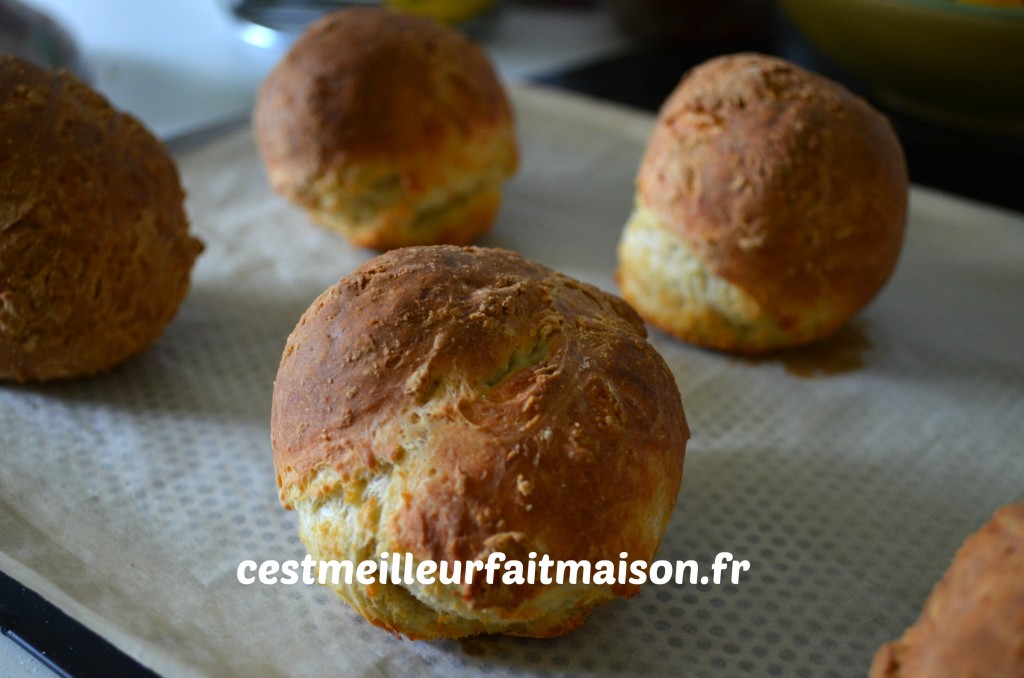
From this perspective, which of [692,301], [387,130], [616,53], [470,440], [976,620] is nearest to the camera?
[976,620]

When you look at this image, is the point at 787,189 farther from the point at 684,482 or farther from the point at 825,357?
the point at 684,482

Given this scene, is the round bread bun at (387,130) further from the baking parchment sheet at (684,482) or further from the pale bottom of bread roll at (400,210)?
the baking parchment sheet at (684,482)

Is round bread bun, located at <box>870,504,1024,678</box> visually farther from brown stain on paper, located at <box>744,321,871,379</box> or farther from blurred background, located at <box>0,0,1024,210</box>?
blurred background, located at <box>0,0,1024,210</box>

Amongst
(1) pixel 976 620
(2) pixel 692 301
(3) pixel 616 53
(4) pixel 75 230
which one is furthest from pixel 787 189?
(3) pixel 616 53

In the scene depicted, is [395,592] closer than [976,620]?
No

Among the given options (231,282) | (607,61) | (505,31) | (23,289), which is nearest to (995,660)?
(23,289)

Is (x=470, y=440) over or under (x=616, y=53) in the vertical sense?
over

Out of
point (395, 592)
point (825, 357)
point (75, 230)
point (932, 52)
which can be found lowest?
point (825, 357)

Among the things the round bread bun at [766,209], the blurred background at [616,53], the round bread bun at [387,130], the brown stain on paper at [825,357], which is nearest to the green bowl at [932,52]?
the blurred background at [616,53]
